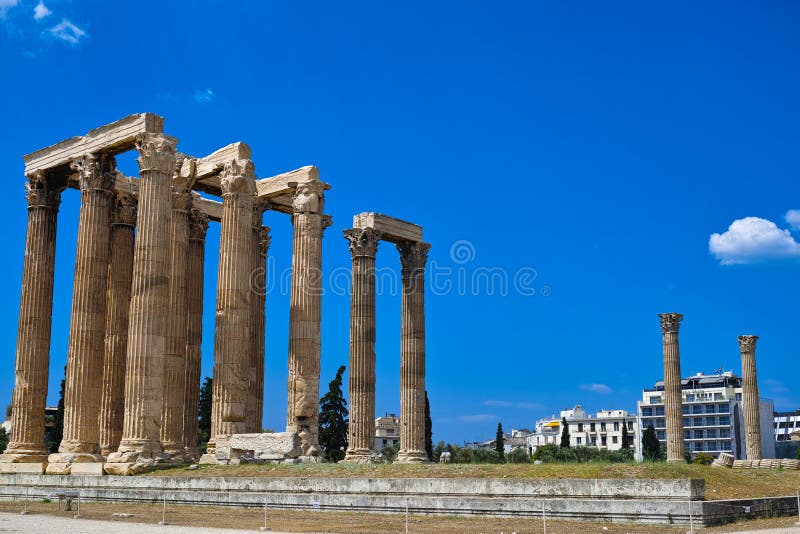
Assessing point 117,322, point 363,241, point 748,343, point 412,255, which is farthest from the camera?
point 748,343

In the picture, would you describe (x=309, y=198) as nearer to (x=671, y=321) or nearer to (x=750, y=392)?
(x=671, y=321)

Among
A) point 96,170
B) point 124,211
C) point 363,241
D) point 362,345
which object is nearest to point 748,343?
point 362,345

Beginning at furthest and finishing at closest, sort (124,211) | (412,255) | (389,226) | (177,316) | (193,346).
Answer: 1. (412,255)
2. (389,226)
3. (193,346)
4. (124,211)
5. (177,316)

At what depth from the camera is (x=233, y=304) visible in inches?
1379

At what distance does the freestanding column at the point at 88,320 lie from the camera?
34125 mm

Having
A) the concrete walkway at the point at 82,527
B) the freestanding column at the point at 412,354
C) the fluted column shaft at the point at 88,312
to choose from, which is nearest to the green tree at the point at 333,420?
the freestanding column at the point at 412,354

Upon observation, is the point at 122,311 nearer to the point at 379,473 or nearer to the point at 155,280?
the point at 155,280

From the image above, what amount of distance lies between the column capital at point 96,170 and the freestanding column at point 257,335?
675cm

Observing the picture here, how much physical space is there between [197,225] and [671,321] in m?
30.1

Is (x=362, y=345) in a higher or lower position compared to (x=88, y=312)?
lower

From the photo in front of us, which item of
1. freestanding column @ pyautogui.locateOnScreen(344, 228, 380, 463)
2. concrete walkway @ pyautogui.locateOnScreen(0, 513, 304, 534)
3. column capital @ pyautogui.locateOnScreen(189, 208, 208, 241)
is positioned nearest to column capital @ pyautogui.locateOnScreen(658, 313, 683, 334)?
freestanding column @ pyautogui.locateOnScreen(344, 228, 380, 463)

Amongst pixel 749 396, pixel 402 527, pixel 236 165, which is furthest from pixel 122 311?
pixel 749 396

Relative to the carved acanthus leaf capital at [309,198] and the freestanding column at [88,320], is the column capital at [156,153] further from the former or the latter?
the carved acanthus leaf capital at [309,198]

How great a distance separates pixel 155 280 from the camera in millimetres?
32812
